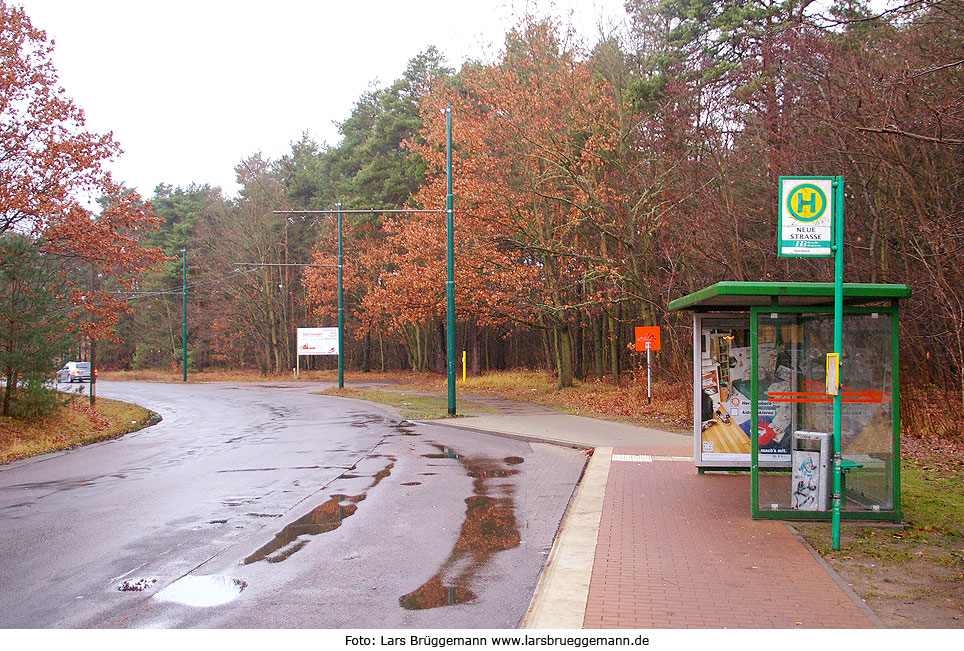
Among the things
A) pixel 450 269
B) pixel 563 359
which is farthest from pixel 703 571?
pixel 563 359

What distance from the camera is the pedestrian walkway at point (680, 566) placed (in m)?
5.40

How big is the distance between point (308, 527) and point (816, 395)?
5963 mm

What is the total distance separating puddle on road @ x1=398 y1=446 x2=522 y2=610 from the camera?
611cm

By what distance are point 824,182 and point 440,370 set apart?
1722 inches

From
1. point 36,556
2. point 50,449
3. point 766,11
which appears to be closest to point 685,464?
point 36,556

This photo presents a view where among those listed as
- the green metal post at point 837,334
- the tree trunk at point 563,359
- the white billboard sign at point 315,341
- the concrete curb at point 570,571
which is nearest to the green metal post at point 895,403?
the green metal post at point 837,334

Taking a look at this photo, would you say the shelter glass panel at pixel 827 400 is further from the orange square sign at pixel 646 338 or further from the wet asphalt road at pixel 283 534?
the orange square sign at pixel 646 338

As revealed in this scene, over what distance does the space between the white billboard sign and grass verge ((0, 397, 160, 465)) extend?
24.7 m

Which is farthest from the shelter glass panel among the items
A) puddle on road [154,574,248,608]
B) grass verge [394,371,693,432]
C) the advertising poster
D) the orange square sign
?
the orange square sign

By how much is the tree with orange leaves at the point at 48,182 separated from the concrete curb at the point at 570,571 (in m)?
16.3

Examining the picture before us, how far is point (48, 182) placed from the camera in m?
20.9

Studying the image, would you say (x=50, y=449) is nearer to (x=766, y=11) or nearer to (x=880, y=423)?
(x=880, y=423)

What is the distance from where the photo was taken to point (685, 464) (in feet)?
42.4

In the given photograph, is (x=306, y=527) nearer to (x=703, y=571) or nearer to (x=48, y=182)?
(x=703, y=571)
